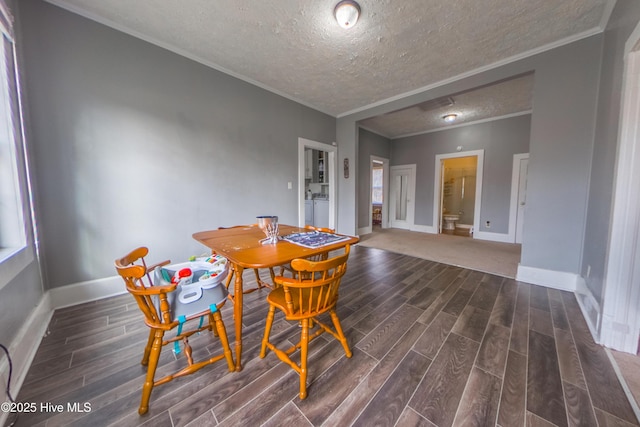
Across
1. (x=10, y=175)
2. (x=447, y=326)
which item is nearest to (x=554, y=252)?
(x=447, y=326)

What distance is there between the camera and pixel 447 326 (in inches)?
68.0

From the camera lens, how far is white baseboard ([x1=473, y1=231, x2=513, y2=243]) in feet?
15.5

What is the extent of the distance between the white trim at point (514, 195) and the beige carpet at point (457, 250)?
0.30 metres

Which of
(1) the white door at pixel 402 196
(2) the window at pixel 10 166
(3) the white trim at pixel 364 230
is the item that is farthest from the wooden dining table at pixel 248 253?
(1) the white door at pixel 402 196

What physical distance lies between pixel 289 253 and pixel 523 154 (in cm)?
561

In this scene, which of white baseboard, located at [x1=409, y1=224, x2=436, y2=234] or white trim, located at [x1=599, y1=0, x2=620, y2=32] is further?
white baseboard, located at [x1=409, y1=224, x2=436, y2=234]

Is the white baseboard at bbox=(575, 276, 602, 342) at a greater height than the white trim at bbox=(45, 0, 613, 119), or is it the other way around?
the white trim at bbox=(45, 0, 613, 119)

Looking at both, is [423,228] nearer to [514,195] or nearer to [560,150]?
[514,195]

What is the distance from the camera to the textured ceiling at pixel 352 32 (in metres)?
1.90

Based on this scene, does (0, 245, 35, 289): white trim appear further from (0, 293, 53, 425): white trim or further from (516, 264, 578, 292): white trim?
(516, 264, 578, 292): white trim

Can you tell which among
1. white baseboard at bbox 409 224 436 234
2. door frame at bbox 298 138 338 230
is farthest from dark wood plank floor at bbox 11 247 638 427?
white baseboard at bbox 409 224 436 234

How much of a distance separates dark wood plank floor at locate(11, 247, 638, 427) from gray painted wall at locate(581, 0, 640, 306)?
0.53 m

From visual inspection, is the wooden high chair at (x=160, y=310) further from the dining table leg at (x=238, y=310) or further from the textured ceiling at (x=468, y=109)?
the textured ceiling at (x=468, y=109)

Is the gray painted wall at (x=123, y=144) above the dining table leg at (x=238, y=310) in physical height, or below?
above
